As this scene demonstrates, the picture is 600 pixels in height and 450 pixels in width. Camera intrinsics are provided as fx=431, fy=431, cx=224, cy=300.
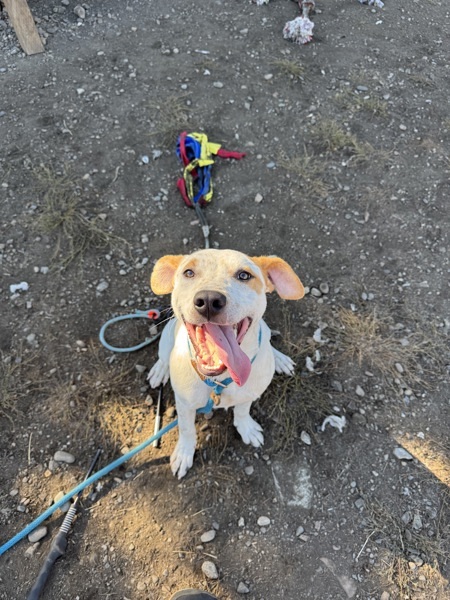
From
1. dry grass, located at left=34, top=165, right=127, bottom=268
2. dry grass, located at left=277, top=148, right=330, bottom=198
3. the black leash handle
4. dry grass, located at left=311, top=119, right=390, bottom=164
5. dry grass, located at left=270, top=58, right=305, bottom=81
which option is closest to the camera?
the black leash handle

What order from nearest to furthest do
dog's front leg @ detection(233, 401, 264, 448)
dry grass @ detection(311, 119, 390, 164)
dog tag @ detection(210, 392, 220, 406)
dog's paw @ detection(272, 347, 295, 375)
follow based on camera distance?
dog tag @ detection(210, 392, 220, 406)
dog's front leg @ detection(233, 401, 264, 448)
dog's paw @ detection(272, 347, 295, 375)
dry grass @ detection(311, 119, 390, 164)

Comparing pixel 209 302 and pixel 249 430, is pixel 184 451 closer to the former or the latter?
A: pixel 249 430

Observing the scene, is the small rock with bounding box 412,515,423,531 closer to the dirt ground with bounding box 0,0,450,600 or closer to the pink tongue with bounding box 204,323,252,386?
the dirt ground with bounding box 0,0,450,600

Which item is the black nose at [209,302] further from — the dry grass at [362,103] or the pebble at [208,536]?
the dry grass at [362,103]

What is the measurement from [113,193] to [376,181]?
3017mm

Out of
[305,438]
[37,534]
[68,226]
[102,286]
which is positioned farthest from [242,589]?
[68,226]

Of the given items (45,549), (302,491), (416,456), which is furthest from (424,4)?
(45,549)

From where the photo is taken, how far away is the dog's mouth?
220 cm

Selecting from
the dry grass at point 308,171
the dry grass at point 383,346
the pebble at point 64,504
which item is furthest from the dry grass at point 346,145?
the pebble at point 64,504

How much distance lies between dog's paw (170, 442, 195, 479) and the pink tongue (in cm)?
125

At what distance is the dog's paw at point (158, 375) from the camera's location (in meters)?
3.52

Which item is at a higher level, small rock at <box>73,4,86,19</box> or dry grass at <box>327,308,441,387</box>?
small rock at <box>73,4,86,19</box>

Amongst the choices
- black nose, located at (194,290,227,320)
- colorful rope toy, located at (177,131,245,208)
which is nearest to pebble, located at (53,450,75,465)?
black nose, located at (194,290,227,320)

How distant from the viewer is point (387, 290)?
14.0 feet
